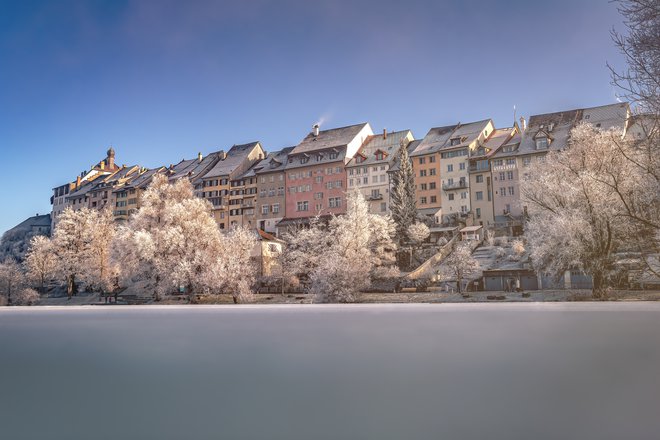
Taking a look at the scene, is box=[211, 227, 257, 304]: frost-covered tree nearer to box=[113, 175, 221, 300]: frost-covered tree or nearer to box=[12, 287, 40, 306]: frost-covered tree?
box=[113, 175, 221, 300]: frost-covered tree

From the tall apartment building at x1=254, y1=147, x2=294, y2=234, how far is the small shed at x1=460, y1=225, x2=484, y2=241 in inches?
1074

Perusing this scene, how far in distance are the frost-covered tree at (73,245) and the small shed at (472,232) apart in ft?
123

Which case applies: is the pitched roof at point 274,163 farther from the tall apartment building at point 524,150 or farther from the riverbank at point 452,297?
the riverbank at point 452,297

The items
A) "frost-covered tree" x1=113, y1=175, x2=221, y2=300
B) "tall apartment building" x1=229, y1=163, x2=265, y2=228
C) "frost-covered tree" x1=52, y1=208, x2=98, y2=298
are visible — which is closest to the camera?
"frost-covered tree" x1=113, y1=175, x2=221, y2=300

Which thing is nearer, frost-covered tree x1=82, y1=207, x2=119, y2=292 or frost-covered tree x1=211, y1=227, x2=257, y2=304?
frost-covered tree x1=211, y1=227, x2=257, y2=304

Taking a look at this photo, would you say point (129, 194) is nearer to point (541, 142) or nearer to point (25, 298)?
point (25, 298)

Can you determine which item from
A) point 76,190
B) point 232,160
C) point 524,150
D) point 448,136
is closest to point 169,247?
point 524,150

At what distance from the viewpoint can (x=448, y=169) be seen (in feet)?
204

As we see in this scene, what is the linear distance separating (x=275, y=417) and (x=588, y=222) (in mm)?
26795

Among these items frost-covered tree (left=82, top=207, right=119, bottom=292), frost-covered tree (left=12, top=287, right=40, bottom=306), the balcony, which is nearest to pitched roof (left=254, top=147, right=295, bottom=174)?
the balcony

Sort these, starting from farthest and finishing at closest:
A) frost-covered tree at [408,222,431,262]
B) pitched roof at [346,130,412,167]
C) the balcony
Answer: pitched roof at [346,130,412,167]
the balcony
frost-covered tree at [408,222,431,262]

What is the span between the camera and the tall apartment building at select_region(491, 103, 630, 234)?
55781mm

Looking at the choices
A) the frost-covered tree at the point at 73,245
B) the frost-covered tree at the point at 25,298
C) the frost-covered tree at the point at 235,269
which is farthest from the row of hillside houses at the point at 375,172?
the frost-covered tree at the point at 25,298

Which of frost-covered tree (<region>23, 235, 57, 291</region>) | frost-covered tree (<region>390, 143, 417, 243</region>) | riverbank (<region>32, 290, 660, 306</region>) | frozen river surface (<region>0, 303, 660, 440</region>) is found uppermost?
frost-covered tree (<region>390, 143, 417, 243</region>)
